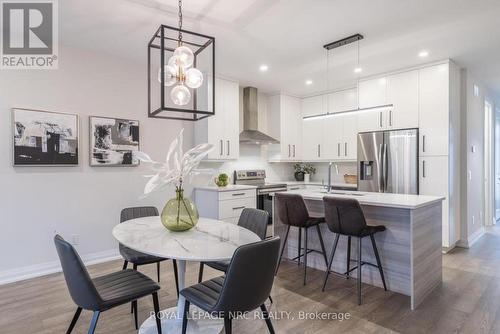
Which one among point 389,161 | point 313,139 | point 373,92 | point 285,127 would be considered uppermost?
point 373,92

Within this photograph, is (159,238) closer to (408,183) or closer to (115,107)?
(115,107)

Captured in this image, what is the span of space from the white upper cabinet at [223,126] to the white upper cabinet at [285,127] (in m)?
1.05

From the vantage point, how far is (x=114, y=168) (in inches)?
152

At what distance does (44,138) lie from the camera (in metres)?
3.30

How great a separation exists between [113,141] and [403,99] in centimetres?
410

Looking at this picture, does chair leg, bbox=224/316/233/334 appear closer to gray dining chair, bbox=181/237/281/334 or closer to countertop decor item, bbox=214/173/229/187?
gray dining chair, bbox=181/237/281/334

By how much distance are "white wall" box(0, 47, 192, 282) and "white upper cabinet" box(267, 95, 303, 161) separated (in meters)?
2.29

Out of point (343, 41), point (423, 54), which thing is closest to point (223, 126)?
point (343, 41)

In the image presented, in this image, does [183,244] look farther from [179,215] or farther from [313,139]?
[313,139]

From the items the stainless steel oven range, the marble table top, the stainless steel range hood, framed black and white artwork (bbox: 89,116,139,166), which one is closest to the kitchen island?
the marble table top

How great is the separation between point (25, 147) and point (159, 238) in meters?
2.30

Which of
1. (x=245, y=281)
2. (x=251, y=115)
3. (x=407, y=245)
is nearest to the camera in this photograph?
(x=245, y=281)

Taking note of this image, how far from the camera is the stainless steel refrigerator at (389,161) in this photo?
4191 millimetres

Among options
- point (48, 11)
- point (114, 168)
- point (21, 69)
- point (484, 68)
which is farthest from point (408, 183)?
point (21, 69)
